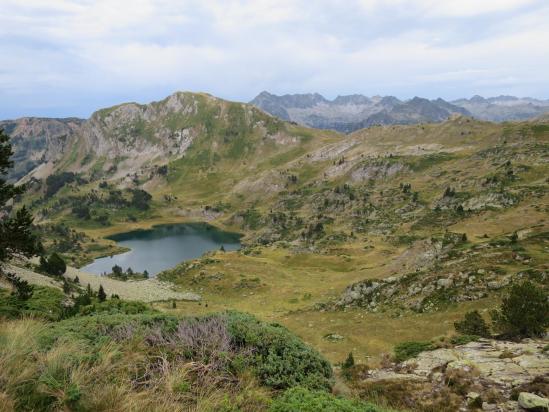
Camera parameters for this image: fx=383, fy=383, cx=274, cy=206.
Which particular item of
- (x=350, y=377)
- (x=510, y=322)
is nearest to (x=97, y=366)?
(x=350, y=377)

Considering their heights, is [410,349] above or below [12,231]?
below

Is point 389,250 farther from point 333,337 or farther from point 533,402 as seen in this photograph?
point 533,402

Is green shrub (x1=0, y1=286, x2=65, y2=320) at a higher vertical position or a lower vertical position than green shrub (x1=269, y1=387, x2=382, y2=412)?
lower

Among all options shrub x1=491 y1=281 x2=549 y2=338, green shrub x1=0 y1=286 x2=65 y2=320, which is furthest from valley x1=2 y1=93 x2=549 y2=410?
green shrub x1=0 y1=286 x2=65 y2=320

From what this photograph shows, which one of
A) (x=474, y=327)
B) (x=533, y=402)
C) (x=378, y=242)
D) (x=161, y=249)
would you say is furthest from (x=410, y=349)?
(x=161, y=249)

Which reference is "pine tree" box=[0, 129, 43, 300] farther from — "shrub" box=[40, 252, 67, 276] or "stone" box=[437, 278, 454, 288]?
"shrub" box=[40, 252, 67, 276]

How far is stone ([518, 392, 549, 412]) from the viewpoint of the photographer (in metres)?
12.4

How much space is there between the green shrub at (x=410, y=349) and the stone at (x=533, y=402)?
7.83 m

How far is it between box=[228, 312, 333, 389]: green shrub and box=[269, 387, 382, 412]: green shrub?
53.0 inches

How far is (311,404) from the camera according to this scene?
9148 millimetres

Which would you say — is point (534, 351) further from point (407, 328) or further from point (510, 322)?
point (407, 328)

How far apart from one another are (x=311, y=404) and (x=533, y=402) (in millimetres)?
8533

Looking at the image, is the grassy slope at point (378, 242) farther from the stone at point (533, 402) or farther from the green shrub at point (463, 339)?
the stone at point (533, 402)

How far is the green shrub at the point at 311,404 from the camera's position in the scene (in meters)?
8.86
